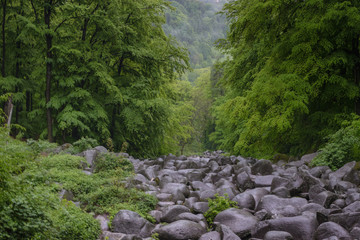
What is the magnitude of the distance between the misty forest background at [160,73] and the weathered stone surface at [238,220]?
10.8 feet

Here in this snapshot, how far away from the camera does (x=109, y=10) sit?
45.6ft

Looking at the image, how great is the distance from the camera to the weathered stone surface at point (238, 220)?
191 inches

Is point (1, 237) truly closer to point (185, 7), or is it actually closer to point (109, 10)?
point (109, 10)

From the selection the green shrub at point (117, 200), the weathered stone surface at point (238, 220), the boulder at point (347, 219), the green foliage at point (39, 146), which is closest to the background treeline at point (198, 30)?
the green foliage at point (39, 146)

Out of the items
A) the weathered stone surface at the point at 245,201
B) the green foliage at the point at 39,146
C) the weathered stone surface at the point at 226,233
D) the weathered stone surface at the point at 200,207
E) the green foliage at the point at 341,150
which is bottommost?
the weathered stone surface at the point at 226,233

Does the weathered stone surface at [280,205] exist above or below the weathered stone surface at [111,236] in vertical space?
above

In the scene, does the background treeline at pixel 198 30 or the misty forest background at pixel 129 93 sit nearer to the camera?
the misty forest background at pixel 129 93

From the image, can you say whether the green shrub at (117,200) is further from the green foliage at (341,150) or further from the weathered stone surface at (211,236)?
the green foliage at (341,150)

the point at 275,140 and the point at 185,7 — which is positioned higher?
the point at 185,7

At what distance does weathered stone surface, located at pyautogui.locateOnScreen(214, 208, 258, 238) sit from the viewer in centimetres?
485

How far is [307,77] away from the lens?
8.09 m

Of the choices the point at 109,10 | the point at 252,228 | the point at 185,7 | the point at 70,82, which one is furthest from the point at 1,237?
the point at 185,7

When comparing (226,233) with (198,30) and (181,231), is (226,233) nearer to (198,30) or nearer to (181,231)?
(181,231)

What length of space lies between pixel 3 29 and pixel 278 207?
13947 millimetres
